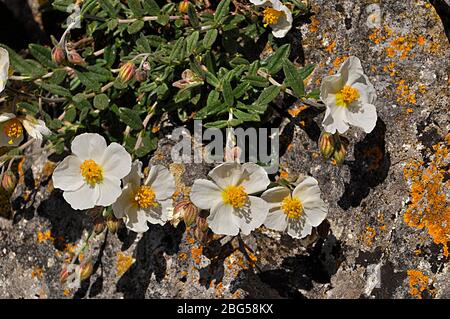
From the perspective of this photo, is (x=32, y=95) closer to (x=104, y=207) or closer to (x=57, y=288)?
(x=104, y=207)

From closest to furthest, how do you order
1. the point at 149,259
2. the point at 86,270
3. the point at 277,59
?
the point at 277,59
the point at 86,270
the point at 149,259

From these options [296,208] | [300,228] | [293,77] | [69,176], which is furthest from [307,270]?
[69,176]

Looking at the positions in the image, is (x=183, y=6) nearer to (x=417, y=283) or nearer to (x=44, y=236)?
(x=44, y=236)

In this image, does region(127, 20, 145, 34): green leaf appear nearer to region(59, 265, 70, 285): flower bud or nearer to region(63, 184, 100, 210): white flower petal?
region(63, 184, 100, 210): white flower petal

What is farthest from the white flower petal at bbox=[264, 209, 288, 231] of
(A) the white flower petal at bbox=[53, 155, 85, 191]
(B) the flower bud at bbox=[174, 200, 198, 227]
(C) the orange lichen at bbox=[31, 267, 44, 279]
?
(C) the orange lichen at bbox=[31, 267, 44, 279]

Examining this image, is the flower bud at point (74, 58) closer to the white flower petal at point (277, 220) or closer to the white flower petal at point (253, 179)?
the white flower petal at point (253, 179)
